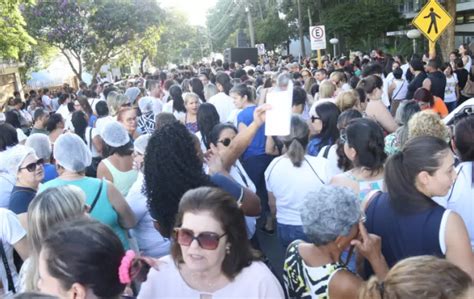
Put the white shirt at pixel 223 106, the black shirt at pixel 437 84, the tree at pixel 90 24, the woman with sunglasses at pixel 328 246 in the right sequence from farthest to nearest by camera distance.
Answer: the tree at pixel 90 24 → the black shirt at pixel 437 84 → the white shirt at pixel 223 106 → the woman with sunglasses at pixel 328 246

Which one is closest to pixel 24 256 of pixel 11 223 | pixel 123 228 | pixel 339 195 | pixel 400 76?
pixel 11 223

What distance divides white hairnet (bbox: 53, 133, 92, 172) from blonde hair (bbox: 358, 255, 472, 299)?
8.76 feet

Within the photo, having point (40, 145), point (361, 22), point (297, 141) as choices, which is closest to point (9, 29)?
point (40, 145)

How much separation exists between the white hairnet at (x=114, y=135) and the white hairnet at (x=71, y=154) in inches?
26.2

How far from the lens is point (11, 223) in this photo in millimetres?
3268

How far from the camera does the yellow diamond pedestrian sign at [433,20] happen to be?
895 cm

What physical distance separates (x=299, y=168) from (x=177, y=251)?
2041 mm

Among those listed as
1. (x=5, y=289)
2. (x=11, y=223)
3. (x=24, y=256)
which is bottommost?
(x=5, y=289)

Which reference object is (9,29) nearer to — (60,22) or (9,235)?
(60,22)

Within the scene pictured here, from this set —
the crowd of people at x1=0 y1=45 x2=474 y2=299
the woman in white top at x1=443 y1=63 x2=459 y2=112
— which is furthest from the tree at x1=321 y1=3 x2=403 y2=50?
the crowd of people at x1=0 y1=45 x2=474 y2=299

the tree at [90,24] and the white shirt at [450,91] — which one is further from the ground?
the tree at [90,24]

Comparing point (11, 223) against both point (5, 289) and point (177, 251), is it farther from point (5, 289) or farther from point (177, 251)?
point (177, 251)

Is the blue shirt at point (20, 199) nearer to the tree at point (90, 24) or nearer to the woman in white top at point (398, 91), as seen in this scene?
the woman in white top at point (398, 91)

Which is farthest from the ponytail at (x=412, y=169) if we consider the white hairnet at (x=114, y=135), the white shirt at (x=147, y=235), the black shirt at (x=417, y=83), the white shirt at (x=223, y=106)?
the black shirt at (x=417, y=83)
